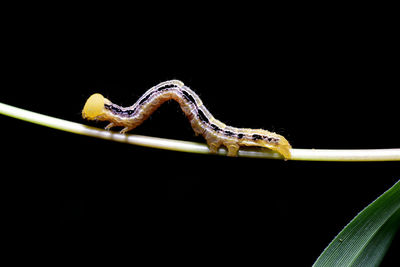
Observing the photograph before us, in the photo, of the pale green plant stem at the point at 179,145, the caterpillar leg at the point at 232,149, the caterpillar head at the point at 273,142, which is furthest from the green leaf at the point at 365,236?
the caterpillar leg at the point at 232,149

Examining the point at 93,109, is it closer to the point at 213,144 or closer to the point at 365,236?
the point at 213,144

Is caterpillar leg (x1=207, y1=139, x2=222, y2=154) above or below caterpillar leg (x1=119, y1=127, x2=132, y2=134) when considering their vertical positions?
below

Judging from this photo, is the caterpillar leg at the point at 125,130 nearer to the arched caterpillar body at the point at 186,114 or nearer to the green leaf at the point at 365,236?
the arched caterpillar body at the point at 186,114

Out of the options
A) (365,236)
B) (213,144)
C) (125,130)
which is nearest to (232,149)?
(213,144)

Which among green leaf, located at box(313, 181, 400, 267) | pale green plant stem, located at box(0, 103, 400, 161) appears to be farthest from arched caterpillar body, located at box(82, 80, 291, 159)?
green leaf, located at box(313, 181, 400, 267)

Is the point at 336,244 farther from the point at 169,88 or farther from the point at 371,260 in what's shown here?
the point at 169,88

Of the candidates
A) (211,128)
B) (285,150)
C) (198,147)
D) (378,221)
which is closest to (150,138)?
(198,147)

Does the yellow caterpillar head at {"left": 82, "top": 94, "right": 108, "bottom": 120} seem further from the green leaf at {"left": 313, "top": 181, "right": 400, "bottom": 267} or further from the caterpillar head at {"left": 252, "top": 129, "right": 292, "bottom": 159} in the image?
the green leaf at {"left": 313, "top": 181, "right": 400, "bottom": 267}
